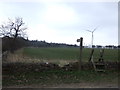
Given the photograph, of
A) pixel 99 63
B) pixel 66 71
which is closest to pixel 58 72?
pixel 66 71

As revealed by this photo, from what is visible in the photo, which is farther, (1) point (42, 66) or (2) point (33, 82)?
(1) point (42, 66)

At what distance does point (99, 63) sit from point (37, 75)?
417 centimetres

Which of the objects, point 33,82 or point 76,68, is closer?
point 33,82

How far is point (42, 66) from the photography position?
13.7 metres

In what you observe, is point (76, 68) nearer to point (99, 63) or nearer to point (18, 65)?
point (99, 63)

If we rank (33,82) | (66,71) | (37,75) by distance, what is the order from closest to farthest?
(33,82), (37,75), (66,71)

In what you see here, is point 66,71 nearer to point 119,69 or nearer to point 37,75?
point 37,75

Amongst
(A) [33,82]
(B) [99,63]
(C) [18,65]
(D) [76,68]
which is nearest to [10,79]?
(A) [33,82]

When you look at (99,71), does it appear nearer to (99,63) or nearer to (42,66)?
(99,63)

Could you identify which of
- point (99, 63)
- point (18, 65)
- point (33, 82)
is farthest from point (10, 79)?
point (99, 63)

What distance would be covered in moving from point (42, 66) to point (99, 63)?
10.7ft

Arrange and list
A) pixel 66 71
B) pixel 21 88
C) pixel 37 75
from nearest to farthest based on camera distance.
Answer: pixel 21 88, pixel 37 75, pixel 66 71

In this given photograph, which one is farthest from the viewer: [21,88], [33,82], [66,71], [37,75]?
[66,71]

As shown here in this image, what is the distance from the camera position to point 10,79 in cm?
1140
